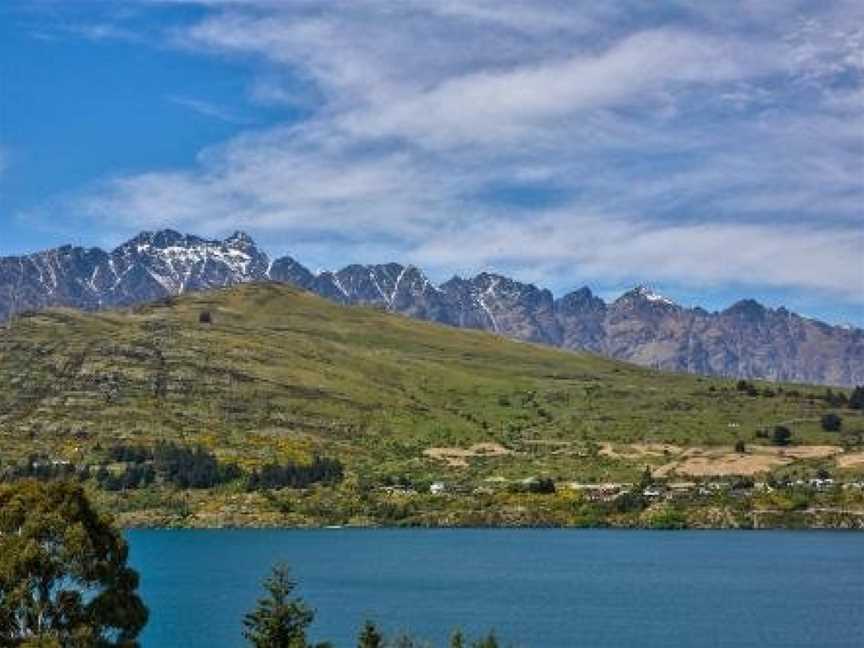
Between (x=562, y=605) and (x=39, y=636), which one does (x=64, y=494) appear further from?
(x=562, y=605)

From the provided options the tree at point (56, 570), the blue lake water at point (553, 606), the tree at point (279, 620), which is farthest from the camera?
the blue lake water at point (553, 606)

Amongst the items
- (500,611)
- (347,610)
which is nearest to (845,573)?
(500,611)

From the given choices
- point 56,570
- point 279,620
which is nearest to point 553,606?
point 279,620

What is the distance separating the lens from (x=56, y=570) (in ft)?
188

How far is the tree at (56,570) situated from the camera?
56281 mm

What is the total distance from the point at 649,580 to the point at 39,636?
141 m

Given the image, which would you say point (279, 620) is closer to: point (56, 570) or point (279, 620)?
point (279, 620)

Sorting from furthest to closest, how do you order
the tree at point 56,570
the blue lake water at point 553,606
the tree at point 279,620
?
the blue lake water at point 553,606 → the tree at point 279,620 → the tree at point 56,570

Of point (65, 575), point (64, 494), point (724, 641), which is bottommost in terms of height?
point (724, 641)

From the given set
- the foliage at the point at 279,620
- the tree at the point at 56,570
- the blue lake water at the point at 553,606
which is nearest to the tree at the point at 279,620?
the foliage at the point at 279,620

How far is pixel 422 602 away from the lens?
15950 cm

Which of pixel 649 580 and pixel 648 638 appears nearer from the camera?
pixel 648 638

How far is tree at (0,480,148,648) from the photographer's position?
185 ft

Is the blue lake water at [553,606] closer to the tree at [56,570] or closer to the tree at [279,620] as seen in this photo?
the tree at [279,620]
